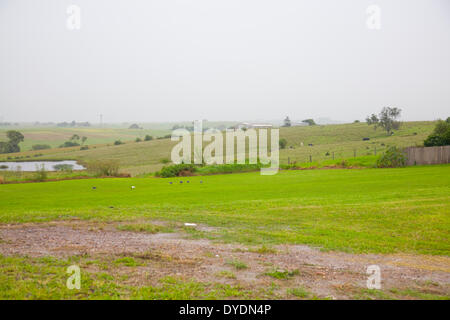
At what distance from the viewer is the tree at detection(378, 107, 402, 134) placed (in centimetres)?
8075

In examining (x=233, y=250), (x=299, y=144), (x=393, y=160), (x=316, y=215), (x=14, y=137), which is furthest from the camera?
(x=14, y=137)

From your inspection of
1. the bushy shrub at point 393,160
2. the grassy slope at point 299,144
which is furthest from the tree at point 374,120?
the bushy shrub at point 393,160

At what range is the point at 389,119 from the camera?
80.9 meters

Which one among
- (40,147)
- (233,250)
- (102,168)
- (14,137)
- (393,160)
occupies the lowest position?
(102,168)

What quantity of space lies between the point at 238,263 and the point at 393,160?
32.6 meters

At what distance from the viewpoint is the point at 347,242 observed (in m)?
8.83

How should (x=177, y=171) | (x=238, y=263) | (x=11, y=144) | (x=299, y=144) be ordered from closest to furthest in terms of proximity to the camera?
Result: (x=238, y=263) → (x=177, y=171) → (x=299, y=144) → (x=11, y=144)

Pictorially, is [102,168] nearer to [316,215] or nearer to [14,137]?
[316,215]

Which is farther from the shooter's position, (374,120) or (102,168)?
(374,120)

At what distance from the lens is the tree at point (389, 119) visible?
80.8 meters

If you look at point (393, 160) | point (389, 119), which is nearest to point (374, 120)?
point (389, 119)

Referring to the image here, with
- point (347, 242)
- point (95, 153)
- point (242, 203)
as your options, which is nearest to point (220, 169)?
point (242, 203)

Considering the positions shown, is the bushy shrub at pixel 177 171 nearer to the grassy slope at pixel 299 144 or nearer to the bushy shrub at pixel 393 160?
the bushy shrub at pixel 393 160
